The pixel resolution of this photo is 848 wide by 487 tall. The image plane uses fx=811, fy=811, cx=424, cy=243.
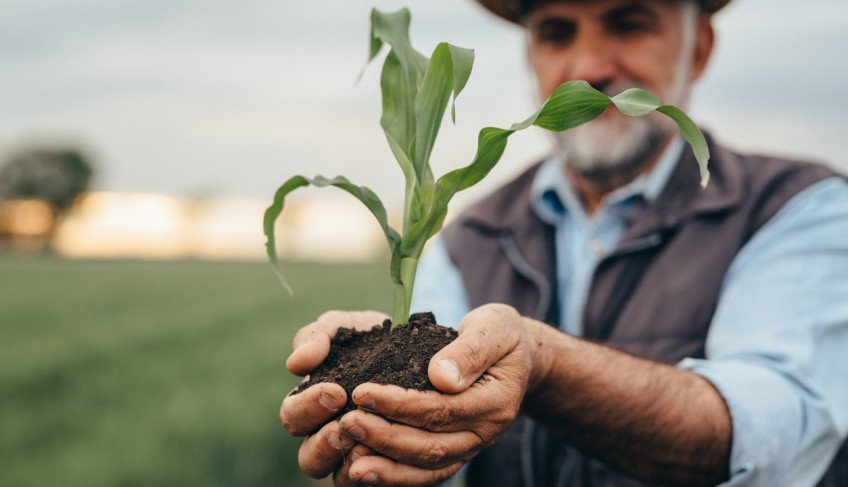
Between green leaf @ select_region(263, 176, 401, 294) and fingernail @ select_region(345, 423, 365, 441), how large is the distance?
329 mm

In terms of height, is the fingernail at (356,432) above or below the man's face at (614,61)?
below

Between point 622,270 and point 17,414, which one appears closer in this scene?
point 622,270

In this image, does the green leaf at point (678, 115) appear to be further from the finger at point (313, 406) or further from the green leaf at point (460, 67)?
the finger at point (313, 406)

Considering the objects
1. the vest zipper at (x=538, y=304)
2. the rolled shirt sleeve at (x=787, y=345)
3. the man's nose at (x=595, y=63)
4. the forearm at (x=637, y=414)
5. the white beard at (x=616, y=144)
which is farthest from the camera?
the white beard at (x=616, y=144)

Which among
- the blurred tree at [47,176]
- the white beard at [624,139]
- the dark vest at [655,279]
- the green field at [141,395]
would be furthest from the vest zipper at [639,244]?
the blurred tree at [47,176]

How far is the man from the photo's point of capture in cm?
152

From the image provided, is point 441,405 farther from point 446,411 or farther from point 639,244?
point 639,244

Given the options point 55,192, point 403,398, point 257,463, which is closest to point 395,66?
point 403,398

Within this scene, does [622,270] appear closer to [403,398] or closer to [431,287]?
[431,287]

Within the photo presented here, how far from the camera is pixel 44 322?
13219 millimetres

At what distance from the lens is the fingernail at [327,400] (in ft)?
4.81

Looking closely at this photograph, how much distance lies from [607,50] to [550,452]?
1347mm

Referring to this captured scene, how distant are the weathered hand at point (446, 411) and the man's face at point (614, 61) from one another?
1.41 m

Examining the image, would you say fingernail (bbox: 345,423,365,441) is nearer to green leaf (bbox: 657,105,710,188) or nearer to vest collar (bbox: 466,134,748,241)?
green leaf (bbox: 657,105,710,188)
